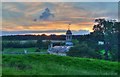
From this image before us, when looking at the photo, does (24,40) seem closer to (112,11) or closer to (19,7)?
(19,7)

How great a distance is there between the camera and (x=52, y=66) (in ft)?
33.0

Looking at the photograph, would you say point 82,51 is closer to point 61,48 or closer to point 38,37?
point 61,48

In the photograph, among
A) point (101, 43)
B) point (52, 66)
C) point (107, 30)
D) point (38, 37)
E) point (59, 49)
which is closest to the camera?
point (52, 66)

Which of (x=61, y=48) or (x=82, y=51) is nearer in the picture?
(x=61, y=48)

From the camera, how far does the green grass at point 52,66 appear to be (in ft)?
30.3

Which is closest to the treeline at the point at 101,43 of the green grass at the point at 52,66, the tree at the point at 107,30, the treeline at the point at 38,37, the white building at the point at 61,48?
the tree at the point at 107,30

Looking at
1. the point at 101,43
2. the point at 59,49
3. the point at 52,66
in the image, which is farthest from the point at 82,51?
the point at 52,66

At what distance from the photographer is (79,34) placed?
14266 mm

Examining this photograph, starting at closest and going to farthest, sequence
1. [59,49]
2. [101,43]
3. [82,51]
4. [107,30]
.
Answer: [59,49] < [82,51] < [101,43] < [107,30]

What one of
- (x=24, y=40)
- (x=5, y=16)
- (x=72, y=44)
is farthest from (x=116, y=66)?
(x=5, y=16)

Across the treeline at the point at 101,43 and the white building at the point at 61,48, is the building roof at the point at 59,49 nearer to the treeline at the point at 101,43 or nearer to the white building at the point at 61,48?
the white building at the point at 61,48

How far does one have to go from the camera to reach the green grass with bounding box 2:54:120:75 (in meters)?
9.24

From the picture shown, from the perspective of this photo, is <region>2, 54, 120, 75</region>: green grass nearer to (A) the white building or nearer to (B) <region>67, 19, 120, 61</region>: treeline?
(A) the white building

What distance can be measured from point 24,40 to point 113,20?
236 inches
